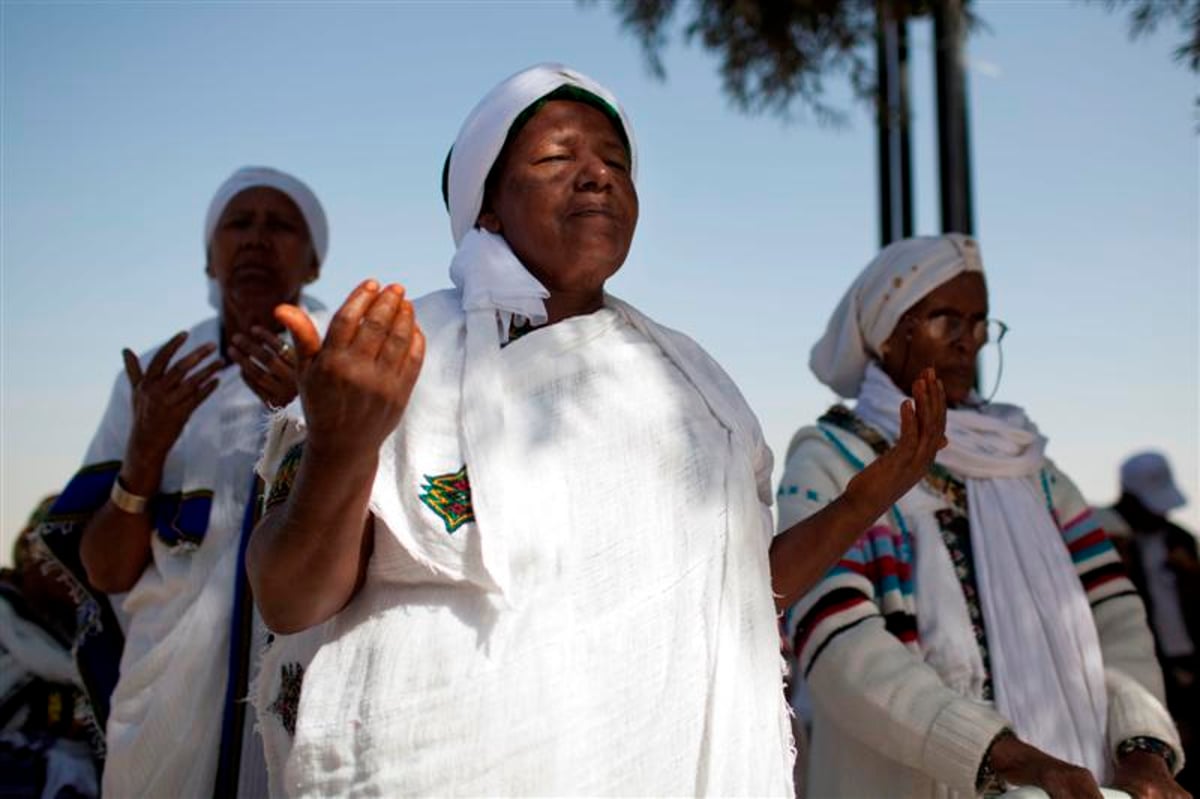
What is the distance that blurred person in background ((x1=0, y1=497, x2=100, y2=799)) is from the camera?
411 cm

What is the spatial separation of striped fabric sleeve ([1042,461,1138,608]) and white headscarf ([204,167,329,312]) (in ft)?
6.99

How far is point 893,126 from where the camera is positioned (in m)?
6.22

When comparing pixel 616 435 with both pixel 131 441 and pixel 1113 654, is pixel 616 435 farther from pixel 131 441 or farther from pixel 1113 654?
pixel 1113 654

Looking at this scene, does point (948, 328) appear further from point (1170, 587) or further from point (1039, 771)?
point (1170, 587)

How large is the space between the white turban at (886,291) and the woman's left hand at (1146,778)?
4.07ft

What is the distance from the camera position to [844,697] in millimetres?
3184

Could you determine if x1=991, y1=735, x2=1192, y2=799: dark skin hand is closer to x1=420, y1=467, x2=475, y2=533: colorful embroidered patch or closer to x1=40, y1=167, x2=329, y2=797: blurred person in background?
x1=420, y1=467, x2=475, y2=533: colorful embroidered patch

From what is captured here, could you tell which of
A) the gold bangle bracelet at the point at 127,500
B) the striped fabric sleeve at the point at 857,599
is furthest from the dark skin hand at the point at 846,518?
the gold bangle bracelet at the point at 127,500

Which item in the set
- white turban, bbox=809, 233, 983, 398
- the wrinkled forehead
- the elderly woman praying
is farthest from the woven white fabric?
the wrinkled forehead

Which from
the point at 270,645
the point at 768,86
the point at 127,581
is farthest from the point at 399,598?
the point at 768,86

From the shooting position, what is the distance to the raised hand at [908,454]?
251cm

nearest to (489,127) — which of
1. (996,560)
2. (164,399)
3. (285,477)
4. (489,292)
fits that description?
(489,292)

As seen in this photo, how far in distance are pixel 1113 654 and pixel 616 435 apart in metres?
1.91

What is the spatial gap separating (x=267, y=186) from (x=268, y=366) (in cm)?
97
